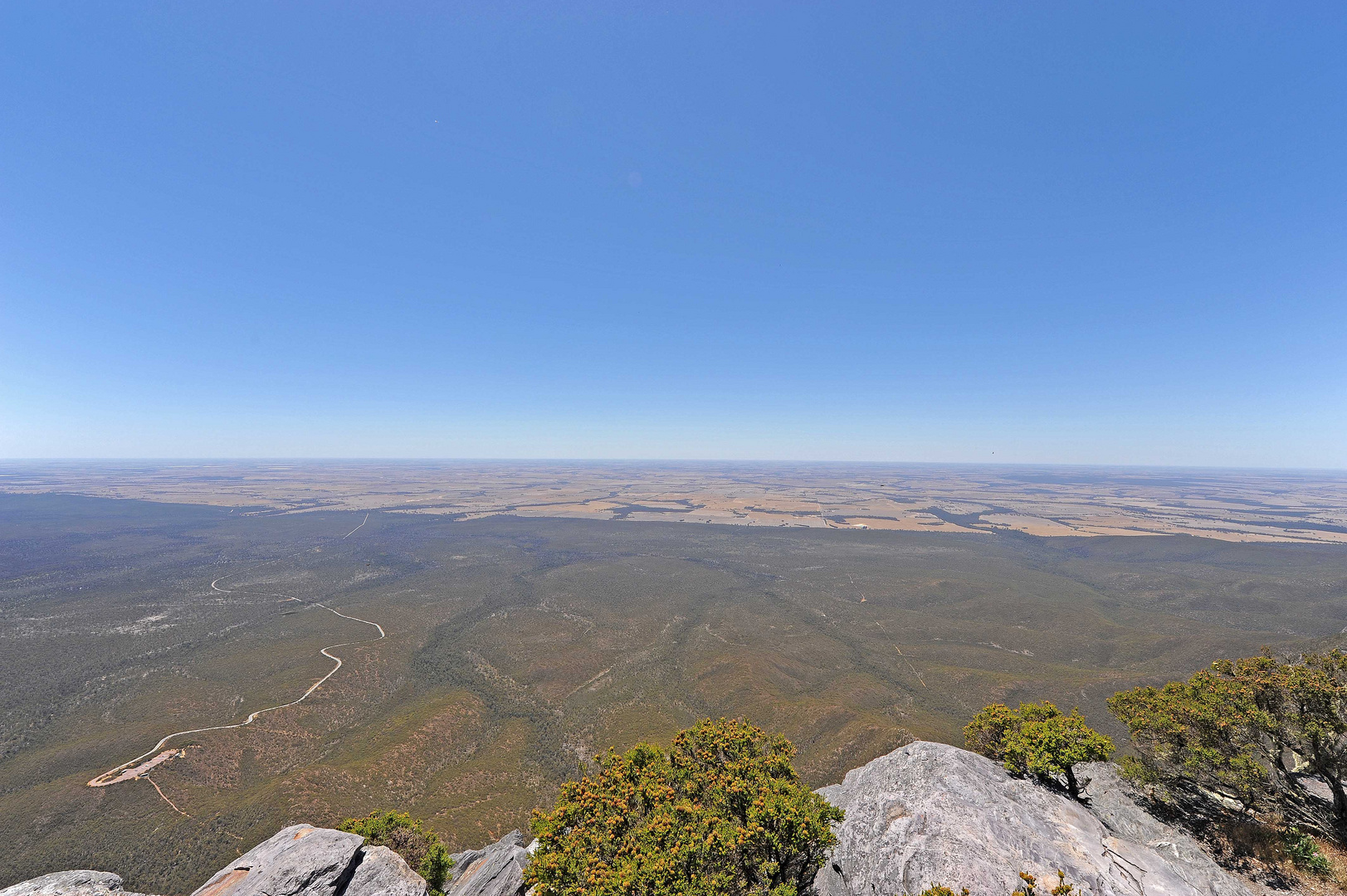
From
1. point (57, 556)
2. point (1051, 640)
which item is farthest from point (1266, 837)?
point (57, 556)

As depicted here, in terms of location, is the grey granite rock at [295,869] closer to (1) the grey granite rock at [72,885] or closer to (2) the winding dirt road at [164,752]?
(1) the grey granite rock at [72,885]

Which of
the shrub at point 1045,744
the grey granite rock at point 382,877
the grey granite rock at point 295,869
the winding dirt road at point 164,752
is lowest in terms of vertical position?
the winding dirt road at point 164,752

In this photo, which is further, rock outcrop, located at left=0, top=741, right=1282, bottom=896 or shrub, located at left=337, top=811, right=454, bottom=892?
shrub, located at left=337, top=811, right=454, bottom=892

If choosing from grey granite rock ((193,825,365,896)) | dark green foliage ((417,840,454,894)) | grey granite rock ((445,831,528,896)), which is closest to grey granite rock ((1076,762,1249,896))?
grey granite rock ((445,831,528,896))

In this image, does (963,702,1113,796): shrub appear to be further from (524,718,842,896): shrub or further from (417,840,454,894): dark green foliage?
(417,840,454,894): dark green foliage

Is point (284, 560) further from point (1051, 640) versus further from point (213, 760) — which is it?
point (1051, 640)

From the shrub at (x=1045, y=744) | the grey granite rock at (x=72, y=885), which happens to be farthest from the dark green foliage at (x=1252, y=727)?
the grey granite rock at (x=72, y=885)

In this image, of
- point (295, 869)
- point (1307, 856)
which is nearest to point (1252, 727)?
point (1307, 856)
